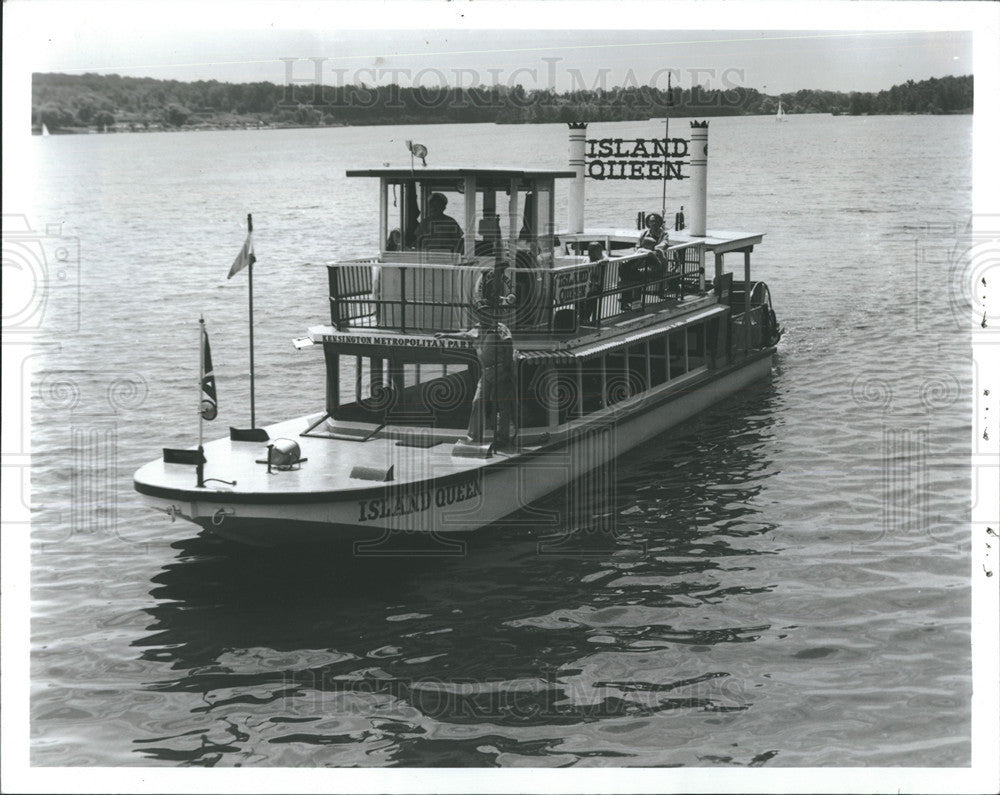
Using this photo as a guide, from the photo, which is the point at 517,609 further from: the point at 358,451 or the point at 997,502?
the point at 997,502

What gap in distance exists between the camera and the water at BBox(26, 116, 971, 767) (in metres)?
14.6

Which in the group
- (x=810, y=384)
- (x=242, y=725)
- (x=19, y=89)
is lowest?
(x=242, y=725)

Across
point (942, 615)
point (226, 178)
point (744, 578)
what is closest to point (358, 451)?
point (744, 578)

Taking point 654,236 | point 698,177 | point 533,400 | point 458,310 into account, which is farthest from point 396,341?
point 698,177

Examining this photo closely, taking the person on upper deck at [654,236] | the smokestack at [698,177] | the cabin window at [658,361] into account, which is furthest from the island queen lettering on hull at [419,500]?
the smokestack at [698,177]

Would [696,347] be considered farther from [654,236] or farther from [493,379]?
[493,379]

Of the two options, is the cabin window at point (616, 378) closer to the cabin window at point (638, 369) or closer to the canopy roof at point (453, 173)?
the cabin window at point (638, 369)

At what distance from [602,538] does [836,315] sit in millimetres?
22449

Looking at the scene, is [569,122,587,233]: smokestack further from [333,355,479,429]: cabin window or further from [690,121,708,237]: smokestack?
[333,355,479,429]: cabin window

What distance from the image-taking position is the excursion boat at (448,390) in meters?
17.7

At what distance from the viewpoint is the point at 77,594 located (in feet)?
60.6

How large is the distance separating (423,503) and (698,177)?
14.6 metres

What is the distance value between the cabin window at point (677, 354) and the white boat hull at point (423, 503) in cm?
409

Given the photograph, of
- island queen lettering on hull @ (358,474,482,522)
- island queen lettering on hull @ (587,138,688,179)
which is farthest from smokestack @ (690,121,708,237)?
island queen lettering on hull @ (358,474,482,522)
